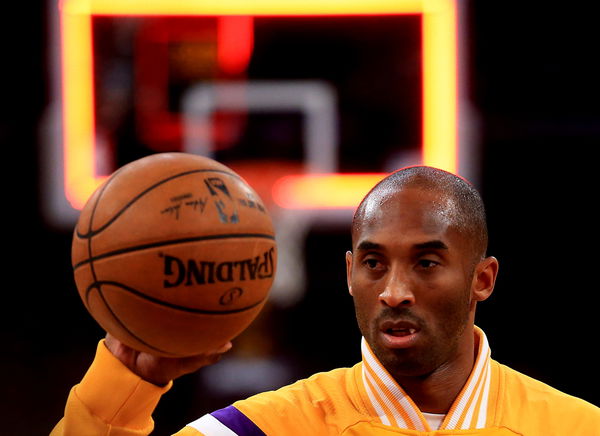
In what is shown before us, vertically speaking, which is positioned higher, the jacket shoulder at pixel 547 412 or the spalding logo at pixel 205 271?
the spalding logo at pixel 205 271

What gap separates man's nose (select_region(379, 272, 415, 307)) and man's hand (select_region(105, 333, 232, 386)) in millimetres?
391

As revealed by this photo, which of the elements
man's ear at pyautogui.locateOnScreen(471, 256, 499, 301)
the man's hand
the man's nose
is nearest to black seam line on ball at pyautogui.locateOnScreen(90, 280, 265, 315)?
the man's hand

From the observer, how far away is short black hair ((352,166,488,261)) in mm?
2422

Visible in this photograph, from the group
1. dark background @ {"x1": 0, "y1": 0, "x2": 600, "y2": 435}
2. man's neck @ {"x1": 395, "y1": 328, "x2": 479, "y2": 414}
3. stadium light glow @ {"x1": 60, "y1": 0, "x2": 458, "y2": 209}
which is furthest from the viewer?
dark background @ {"x1": 0, "y1": 0, "x2": 600, "y2": 435}

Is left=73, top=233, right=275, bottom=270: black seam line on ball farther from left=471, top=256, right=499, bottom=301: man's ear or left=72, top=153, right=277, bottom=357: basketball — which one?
left=471, top=256, right=499, bottom=301: man's ear

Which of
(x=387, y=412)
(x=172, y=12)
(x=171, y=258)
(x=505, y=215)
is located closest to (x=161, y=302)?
(x=171, y=258)

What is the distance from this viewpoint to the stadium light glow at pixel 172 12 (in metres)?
6.16

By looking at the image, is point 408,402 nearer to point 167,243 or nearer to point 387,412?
point 387,412

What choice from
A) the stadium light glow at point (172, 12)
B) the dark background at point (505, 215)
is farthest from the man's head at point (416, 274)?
the dark background at point (505, 215)

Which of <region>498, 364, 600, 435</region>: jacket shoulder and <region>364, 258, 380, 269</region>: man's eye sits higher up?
<region>364, 258, 380, 269</region>: man's eye

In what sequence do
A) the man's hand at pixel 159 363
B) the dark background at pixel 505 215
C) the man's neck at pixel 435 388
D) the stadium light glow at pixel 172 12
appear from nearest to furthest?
the man's hand at pixel 159 363 < the man's neck at pixel 435 388 < the stadium light glow at pixel 172 12 < the dark background at pixel 505 215

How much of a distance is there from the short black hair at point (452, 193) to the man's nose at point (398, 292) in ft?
0.68

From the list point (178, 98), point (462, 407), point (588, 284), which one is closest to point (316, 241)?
point (178, 98)
